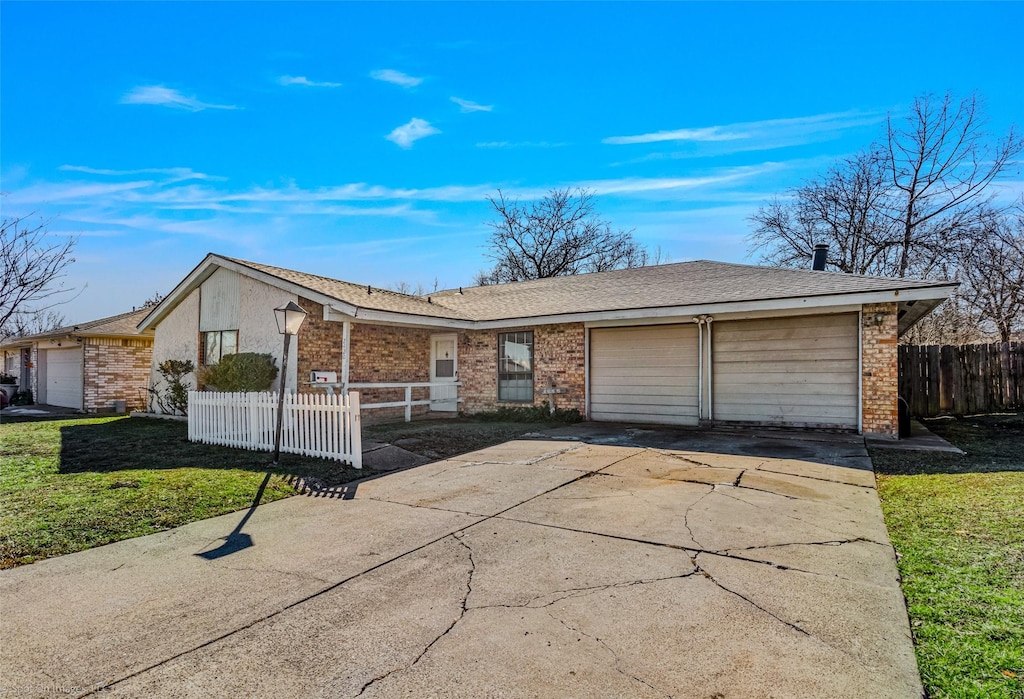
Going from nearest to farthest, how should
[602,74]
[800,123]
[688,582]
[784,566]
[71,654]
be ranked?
[71,654] → [688,582] → [784,566] → [602,74] → [800,123]

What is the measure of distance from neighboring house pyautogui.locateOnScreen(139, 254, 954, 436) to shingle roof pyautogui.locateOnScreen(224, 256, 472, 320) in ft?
0.23

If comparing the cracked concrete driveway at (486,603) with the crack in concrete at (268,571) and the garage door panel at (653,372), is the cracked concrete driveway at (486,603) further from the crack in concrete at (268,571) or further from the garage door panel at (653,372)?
the garage door panel at (653,372)

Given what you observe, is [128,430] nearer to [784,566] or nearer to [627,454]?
[627,454]

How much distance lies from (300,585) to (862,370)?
1023 cm

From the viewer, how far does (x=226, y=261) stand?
12797 mm

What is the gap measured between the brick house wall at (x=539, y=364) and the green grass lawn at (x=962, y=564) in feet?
22.2

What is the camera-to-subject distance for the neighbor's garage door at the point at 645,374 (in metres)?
12.2

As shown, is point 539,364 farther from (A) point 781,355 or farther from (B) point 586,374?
(A) point 781,355

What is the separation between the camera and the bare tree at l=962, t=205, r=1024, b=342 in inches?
802

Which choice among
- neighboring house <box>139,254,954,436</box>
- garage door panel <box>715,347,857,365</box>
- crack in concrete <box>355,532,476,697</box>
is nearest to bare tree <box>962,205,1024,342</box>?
neighboring house <box>139,254,954,436</box>

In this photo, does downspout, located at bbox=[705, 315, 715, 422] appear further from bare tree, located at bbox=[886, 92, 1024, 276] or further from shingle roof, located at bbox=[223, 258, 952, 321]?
bare tree, located at bbox=[886, 92, 1024, 276]

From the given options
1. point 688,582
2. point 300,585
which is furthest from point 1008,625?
point 300,585

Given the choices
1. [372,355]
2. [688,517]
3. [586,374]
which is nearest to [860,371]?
[586,374]

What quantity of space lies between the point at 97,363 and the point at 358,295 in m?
10.7
